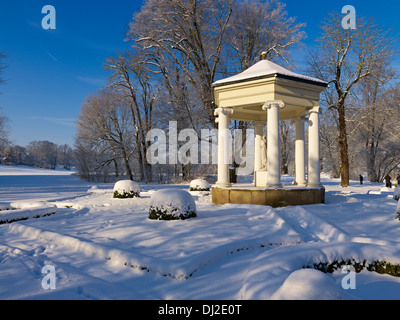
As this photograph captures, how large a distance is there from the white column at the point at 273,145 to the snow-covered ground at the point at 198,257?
2236 mm

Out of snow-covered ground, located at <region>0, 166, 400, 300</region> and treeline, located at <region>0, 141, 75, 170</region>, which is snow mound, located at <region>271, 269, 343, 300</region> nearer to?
snow-covered ground, located at <region>0, 166, 400, 300</region>

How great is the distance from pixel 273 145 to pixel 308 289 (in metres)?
8.38

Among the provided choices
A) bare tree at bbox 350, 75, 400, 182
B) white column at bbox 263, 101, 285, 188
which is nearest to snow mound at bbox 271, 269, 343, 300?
white column at bbox 263, 101, 285, 188

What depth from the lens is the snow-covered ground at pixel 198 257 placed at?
3.66 metres

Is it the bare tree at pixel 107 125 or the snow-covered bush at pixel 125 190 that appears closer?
the snow-covered bush at pixel 125 190

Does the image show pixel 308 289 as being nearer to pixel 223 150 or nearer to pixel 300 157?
pixel 223 150

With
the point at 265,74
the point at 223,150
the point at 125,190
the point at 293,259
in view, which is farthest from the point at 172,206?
the point at 125,190

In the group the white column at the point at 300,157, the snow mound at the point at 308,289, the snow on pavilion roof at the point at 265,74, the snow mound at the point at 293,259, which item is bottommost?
the snow mound at the point at 293,259

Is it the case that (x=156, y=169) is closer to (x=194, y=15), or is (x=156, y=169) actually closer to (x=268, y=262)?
(x=194, y=15)

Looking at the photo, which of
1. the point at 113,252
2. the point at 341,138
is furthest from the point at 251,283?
the point at 341,138

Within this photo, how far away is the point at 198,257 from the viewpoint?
468 cm

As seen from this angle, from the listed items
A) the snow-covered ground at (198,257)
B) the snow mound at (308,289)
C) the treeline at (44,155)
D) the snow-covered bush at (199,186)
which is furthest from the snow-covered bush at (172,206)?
the treeline at (44,155)

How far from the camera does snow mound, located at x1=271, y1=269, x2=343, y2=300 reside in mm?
2661

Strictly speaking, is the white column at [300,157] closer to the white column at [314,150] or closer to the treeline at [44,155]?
the white column at [314,150]
